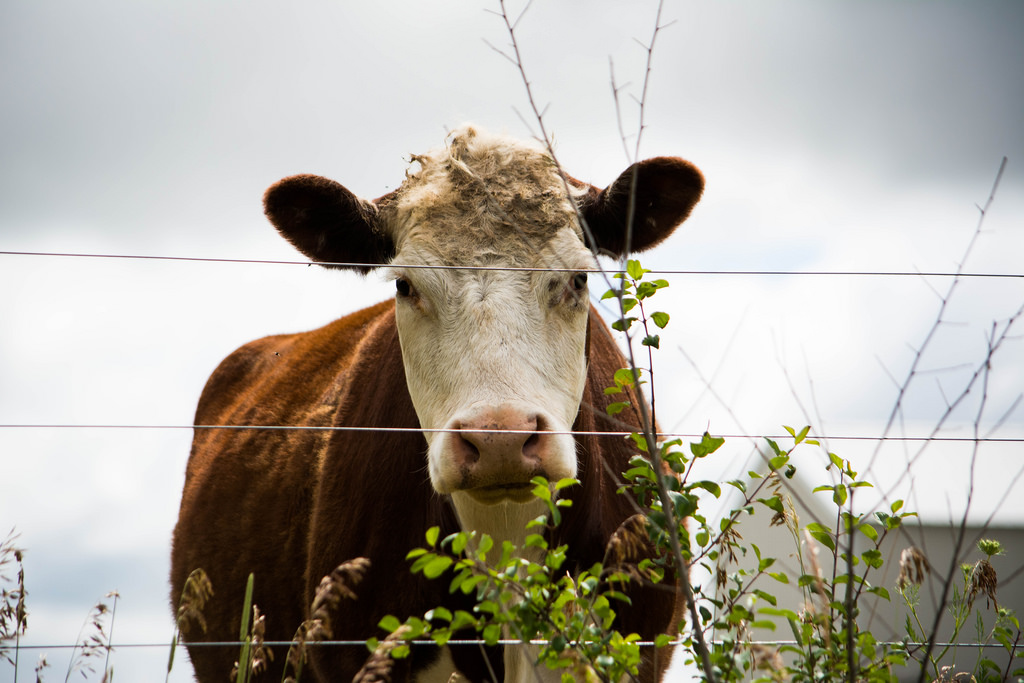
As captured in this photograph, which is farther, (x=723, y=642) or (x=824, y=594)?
(x=723, y=642)

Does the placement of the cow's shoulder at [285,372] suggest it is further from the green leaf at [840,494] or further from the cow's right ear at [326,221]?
the green leaf at [840,494]

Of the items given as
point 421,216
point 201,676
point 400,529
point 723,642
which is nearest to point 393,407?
point 400,529

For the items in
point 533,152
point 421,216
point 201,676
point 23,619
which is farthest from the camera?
point 201,676

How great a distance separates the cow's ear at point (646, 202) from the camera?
3.37 metres

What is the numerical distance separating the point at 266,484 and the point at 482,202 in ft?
6.57

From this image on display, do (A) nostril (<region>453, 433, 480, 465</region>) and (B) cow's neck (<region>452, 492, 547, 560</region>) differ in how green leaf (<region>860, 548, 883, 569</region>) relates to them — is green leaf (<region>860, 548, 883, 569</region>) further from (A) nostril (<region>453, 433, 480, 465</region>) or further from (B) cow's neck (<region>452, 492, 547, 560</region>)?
(B) cow's neck (<region>452, 492, 547, 560</region>)

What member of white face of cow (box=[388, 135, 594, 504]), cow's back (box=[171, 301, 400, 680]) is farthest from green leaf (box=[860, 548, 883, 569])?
cow's back (box=[171, 301, 400, 680])

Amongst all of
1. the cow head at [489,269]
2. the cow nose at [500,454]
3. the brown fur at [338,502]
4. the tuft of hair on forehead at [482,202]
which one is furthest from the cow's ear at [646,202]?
the cow nose at [500,454]

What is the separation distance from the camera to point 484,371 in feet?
8.63

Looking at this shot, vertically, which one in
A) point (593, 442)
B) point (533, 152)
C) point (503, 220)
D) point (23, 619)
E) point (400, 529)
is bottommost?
point (23, 619)

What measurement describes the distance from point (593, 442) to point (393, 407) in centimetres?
78

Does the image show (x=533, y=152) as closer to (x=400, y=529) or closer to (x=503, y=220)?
(x=503, y=220)

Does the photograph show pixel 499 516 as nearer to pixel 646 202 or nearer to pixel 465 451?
pixel 465 451

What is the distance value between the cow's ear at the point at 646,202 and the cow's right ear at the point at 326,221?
0.84 metres
